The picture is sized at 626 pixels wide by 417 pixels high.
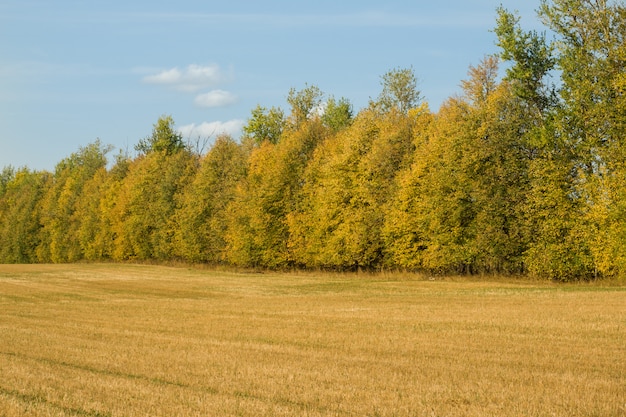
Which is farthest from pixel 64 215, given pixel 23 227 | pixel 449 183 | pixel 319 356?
pixel 319 356

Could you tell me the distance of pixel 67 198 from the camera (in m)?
117

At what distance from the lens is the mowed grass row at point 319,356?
42.3ft

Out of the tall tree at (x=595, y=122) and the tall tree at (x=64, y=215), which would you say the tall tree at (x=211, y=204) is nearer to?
the tall tree at (x=64, y=215)

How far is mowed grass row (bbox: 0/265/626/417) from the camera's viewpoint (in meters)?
12.9

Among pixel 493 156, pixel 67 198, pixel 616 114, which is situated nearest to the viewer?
pixel 616 114

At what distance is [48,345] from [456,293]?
27.4m

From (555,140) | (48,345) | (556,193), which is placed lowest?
(48,345)

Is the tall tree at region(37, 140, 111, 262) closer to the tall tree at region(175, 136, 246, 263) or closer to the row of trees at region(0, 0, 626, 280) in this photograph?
the row of trees at region(0, 0, 626, 280)

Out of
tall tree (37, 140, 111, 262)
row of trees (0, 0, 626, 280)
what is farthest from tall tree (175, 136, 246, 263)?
tall tree (37, 140, 111, 262)

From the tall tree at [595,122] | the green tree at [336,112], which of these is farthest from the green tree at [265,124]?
the tall tree at [595,122]

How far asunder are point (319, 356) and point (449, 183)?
1540 inches

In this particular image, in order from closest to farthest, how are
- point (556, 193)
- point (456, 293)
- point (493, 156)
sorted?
1. point (456, 293)
2. point (556, 193)
3. point (493, 156)

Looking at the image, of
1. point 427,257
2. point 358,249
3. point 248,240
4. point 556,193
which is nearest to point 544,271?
point 556,193

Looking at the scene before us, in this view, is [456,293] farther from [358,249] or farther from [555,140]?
[358,249]
